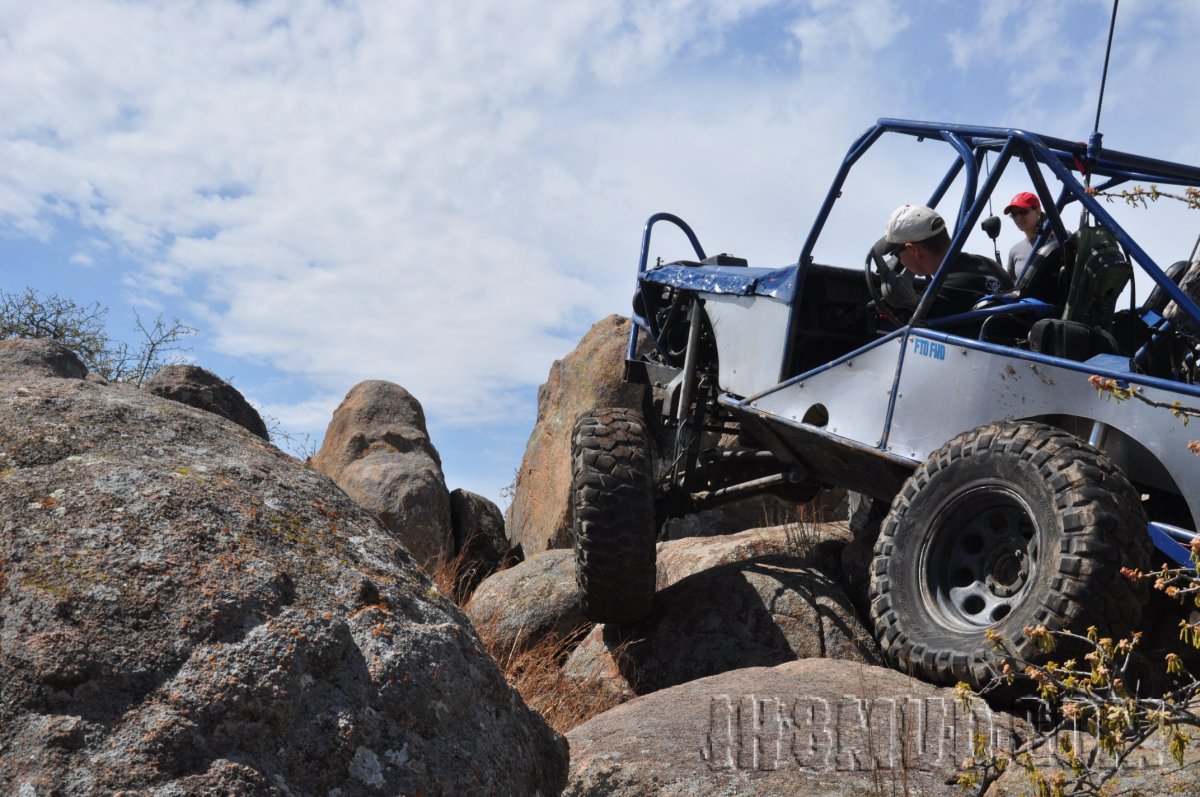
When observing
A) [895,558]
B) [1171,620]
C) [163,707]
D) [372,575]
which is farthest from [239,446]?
[1171,620]

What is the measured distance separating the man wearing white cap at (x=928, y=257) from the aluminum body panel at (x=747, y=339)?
617mm

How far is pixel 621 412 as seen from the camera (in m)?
6.42

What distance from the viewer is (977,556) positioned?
184 inches

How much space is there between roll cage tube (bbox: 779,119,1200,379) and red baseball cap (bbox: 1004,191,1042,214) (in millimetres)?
233

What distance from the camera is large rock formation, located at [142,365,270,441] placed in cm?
946

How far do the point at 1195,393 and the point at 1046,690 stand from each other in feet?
5.61

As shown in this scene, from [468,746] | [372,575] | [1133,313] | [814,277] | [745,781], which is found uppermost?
[814,277]

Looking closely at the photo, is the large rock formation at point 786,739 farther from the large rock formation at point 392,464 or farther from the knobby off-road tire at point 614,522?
the large rock formation at point 392,464

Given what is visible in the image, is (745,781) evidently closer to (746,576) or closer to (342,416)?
(746,576)

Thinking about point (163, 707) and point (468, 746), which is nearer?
point (163, 707)

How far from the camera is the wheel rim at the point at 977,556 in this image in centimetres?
448

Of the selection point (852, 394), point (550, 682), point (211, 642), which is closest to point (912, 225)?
point (852, 394)

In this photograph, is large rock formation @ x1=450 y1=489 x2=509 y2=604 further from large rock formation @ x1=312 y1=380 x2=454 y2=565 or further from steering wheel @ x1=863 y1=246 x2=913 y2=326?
steering wheel @ x1=863 y1=246 x2=913 y2=326

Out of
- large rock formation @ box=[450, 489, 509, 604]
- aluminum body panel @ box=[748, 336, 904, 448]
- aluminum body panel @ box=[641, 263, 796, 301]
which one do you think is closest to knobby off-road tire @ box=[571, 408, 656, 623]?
aluminum body panel @ box=[748, 336, 904, 448]
